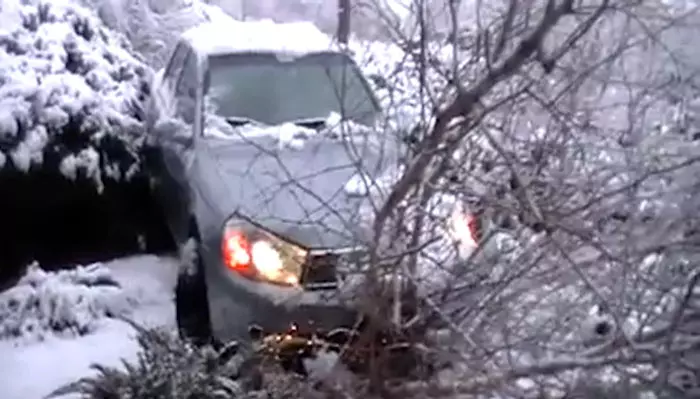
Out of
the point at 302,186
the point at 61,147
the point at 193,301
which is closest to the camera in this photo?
the point at 302,186

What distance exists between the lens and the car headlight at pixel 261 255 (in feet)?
17.9

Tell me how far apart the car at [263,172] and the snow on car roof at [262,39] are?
1cm

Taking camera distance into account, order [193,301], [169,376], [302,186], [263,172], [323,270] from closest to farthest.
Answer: [169,376] → [302,186] → [323,270] → [263,172] → [193,301]

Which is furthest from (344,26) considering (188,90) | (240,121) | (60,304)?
(60,304)

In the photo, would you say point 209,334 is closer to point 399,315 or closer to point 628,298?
point 399,315

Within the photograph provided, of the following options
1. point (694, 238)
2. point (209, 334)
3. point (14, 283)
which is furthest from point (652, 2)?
point (14, 283)

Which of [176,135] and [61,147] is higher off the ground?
[176,135]

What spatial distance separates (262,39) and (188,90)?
1.87ft

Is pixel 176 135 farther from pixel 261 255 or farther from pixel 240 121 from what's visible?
pixel 261 255

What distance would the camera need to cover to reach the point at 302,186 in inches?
202

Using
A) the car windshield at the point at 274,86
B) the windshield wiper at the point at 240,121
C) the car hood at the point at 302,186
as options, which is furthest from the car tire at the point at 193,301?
the car windshield at the point at 274,86

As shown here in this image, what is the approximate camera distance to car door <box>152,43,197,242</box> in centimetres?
680

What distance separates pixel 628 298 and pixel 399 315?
0.79 metres

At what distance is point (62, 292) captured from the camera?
6.97 metres
